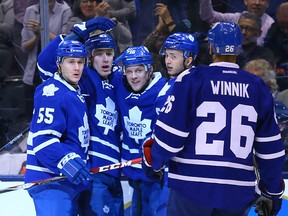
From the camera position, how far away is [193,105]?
2637mm

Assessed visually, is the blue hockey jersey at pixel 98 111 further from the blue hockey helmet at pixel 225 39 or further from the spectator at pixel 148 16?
the spectator at pixel 148 16

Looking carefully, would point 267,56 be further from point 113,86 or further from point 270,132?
point 270,132

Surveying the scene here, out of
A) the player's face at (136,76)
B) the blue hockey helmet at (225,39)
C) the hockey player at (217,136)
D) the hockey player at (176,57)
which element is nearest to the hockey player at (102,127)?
the player's face at (136,76)

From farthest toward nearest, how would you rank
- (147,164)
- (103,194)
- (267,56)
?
(267,56)
(103,194)
(147,164)

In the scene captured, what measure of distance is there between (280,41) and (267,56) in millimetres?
Result: 124

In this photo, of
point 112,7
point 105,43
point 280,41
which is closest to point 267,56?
point 280,41

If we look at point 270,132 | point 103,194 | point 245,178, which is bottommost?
point 103,194

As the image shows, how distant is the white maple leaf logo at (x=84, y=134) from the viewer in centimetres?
325

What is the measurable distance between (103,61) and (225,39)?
2.96 ft

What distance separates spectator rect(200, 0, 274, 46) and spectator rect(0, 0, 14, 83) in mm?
1213

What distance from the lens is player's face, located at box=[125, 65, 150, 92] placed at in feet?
11.3

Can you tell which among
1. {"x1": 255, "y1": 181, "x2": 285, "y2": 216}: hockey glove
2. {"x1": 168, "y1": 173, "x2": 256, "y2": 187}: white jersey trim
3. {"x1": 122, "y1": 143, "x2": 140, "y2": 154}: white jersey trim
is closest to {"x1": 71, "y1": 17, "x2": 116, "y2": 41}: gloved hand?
{"x1": 122, "y1": 143, "x2": 140, "y2": 154}: white jersey trim

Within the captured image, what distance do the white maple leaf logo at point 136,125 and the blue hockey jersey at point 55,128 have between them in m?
0.25

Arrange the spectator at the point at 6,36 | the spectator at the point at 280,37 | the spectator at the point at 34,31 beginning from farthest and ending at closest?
the spectator at the point at 6,36 < the spectator at the point at 34,31 < the spectator at the point at 280,37
